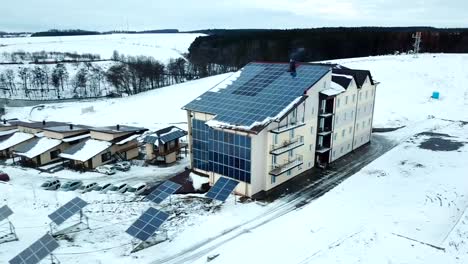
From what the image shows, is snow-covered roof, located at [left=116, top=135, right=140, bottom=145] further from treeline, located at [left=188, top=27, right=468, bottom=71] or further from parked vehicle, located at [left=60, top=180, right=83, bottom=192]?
treeline, located at [left=188, top=27, right=468, bottom=71]

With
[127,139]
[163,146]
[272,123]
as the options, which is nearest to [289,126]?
[272,123]

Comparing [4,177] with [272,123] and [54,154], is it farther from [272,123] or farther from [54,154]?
[272,123]

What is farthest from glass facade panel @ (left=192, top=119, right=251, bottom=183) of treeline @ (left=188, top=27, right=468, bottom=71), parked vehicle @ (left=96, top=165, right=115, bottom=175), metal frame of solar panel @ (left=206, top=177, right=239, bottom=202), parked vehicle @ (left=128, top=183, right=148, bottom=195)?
treeline @ (left=188, top=27, right=468, bottom=71)

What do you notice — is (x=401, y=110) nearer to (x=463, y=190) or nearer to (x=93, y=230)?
(x=463, y=190)

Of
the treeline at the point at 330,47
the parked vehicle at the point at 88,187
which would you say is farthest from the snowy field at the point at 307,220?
the treeline at the point at 330,47

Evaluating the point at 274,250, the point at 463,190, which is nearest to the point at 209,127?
the point at 274,250

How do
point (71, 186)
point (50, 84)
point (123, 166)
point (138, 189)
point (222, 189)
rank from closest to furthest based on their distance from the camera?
Answer: point (222, 189) < point (138, 189) < point (71, 186) < point (123, 166) < point (50, 84)

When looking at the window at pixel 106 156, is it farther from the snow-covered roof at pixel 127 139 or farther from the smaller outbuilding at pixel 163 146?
the smaller outbuilding at pixel 163 146
